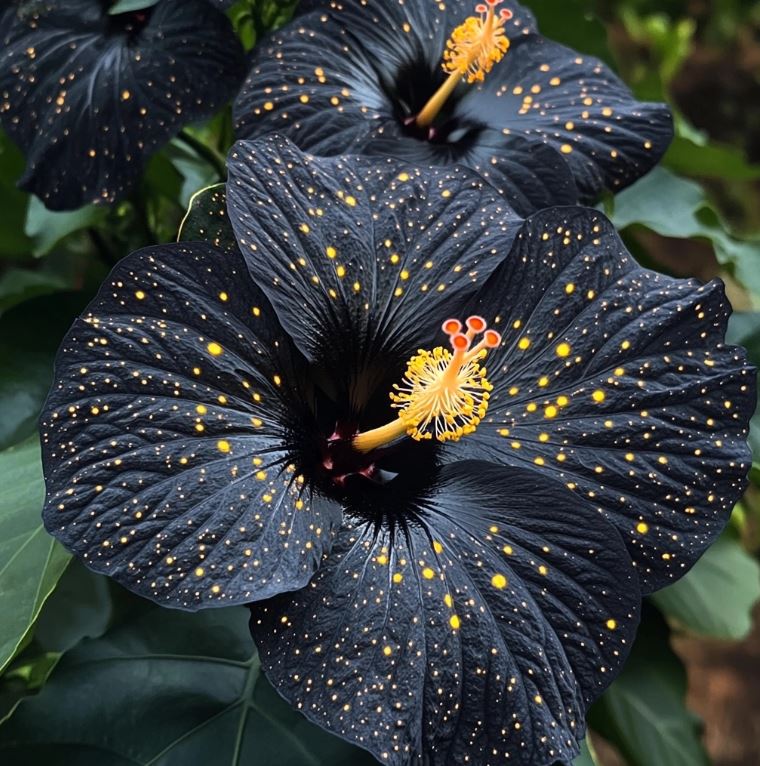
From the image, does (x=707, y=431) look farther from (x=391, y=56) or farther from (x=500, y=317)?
(x=391, y=56)

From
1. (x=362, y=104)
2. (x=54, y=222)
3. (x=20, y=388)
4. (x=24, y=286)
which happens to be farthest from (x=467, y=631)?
(x=24, y=286)

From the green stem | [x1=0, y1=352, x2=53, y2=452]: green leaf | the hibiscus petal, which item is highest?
the hibiscus petal

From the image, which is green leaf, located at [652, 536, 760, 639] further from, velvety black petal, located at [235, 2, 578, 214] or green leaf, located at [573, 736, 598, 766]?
velvety black petal, located at [235, 2, 578, 214]

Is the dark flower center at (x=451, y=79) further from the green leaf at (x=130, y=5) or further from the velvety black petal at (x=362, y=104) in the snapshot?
the green leaf at (x=130, y=5)

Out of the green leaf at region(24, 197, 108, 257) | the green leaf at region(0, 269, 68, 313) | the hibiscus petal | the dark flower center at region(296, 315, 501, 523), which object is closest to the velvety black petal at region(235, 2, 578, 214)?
the hibiscus petal

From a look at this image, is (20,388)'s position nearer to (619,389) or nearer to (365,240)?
(365,240)
